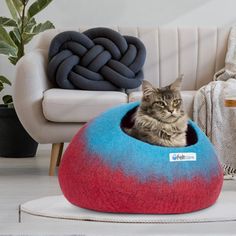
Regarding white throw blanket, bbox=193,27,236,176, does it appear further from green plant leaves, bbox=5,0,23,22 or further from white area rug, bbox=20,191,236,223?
green plant leaves, bbox=5,0,23,22

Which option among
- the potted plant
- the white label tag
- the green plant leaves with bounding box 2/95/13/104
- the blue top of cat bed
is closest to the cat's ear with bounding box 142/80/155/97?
the blue top of cat bed

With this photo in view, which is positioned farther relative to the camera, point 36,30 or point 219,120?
point 36,30

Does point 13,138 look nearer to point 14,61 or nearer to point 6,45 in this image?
point 14,61

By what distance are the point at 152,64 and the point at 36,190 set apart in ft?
4.82

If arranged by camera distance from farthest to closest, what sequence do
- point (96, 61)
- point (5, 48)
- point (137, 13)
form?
1. point (137, 13)
2. point (5, 48)
3. point (96, 61)

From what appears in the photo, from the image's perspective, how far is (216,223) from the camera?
83.6 inches

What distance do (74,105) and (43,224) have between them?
1.59 metres

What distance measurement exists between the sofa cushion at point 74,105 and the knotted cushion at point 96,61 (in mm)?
243

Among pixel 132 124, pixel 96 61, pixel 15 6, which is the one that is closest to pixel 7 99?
pixel 15 6

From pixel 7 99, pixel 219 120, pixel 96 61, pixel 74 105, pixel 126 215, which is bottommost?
pixel 7 99

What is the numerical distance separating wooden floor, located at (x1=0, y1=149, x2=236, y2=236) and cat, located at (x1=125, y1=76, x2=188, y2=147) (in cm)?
35

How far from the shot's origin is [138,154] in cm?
217

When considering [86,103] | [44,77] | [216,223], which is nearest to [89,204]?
[216,223]

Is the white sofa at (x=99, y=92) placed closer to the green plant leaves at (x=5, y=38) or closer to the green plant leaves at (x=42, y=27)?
the green plant leaves at (x=5, y=38)
